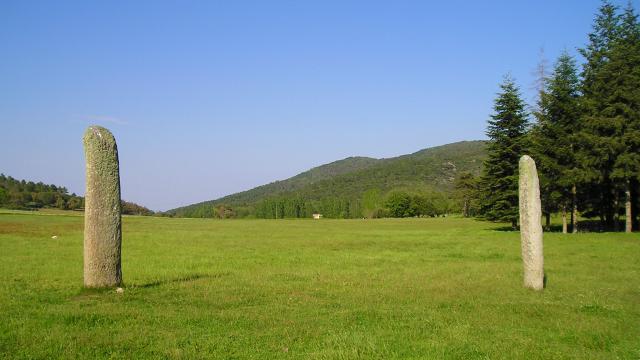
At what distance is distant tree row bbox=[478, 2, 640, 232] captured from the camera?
42000 mm

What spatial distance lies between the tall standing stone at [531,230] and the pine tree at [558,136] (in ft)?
101

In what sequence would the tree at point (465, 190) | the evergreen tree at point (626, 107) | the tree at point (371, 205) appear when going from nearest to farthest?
the evergreen tree at point (626, 107)
the tree at point (465, 190)
the tree at point (371, 205)

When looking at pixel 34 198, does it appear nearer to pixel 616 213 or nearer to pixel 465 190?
pixel 465 190

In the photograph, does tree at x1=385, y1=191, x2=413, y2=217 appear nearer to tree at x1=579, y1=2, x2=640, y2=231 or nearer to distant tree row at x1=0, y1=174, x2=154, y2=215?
distant tree row at x1=0, y1=174, x2=154, y2=215

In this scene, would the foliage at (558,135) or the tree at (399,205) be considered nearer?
the foliage at (558,135)

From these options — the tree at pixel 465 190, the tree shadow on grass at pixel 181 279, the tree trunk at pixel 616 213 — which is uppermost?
the tree at pixel 465 190

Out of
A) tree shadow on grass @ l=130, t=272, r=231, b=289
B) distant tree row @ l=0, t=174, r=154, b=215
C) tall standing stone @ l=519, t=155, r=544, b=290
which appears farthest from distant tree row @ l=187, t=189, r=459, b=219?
tall standing stone @ l=519, t=155, r=544, b=290

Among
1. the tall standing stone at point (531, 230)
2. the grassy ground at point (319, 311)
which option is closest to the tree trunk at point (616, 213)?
the grassy ground at point (319, 311)

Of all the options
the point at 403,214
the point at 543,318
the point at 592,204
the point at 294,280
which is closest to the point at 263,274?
the point at 294,280

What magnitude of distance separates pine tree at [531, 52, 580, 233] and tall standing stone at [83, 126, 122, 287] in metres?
39.2

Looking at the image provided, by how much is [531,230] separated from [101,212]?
513 inches

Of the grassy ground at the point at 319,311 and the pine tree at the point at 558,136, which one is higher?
the pine tree at the point at 558,136

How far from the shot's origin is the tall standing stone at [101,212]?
47.9 feet

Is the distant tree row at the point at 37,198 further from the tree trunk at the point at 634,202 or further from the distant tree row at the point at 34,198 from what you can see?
the tree trunk at the point at 634,202
